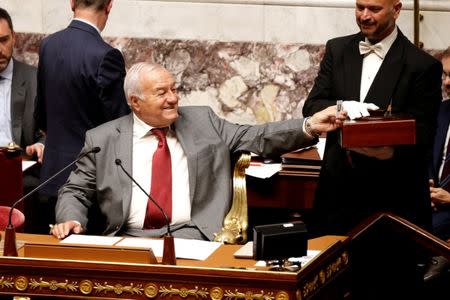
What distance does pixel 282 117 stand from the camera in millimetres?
7512

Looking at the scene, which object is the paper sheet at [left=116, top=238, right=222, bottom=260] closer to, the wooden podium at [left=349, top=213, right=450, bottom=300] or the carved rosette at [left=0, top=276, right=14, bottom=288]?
the carved rosette at [left=0, top=276, right=14, bottom=288]

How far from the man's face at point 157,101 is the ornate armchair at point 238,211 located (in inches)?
15.9

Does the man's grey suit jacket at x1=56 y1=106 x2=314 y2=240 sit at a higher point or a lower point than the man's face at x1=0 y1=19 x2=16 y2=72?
lower

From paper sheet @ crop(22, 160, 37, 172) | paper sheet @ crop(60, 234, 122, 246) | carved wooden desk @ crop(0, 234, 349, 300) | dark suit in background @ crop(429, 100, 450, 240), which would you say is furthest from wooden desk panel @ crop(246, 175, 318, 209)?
carved wooden desk @ crop(0, 234, 349, 300)

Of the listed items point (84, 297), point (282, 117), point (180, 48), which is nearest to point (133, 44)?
point (180, 48)

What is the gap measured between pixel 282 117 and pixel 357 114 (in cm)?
243

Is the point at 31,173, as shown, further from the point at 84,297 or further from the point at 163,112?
the point at 84,297

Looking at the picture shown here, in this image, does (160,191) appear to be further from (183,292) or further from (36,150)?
(36,150)

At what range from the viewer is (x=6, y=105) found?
6996mm

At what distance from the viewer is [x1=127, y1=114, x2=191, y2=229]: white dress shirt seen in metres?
5.34

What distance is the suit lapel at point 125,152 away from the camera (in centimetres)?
531

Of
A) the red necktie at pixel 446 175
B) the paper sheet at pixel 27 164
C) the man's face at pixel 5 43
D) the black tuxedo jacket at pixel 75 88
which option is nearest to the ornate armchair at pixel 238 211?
the black tuxedo jacket at pixel 75 88

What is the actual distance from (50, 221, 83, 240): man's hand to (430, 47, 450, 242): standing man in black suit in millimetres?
2040

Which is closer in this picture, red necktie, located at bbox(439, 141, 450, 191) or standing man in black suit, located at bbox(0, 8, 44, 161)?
red necktie, located at bbox(439, 141, 450, 191)
